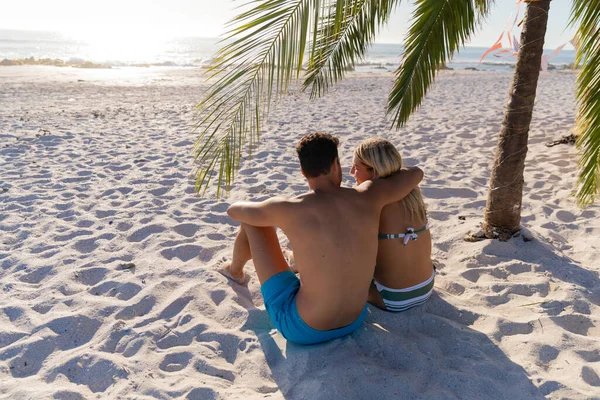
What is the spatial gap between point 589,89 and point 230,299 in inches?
99.4

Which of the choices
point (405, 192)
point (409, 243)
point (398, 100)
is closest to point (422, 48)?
point (398, 100)

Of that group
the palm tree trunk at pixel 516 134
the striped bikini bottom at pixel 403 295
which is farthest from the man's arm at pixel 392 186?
the palm tree trunk at pixel 516 134

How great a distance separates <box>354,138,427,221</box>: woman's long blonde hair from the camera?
2582 millimetres

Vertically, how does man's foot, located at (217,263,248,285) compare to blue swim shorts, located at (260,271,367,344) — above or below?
below

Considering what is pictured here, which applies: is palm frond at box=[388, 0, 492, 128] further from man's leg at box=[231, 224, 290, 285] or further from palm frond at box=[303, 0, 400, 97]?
man's leg at box=[231, 224, 290, 285]

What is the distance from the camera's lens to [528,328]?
2.58 metres

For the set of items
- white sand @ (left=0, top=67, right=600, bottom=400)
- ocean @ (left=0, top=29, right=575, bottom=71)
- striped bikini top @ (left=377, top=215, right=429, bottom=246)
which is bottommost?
white sand @ (left=0, top=67, right=600, bottom=400)

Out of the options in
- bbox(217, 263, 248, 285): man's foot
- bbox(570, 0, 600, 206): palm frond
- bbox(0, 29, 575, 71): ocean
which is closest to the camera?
bbox(570, 0, 600, 206): palm frond

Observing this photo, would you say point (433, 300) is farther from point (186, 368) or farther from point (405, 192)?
point (186, 368)

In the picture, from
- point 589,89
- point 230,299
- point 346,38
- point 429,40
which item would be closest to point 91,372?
point 230,299

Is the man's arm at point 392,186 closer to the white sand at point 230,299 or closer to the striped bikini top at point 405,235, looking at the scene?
the striped bikini top at point 405,235

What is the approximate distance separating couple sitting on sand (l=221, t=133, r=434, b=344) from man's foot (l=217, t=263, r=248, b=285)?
1.44ft

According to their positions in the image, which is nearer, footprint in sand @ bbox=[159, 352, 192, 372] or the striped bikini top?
footprint in sand @ bbox=[159, 352, 192, 372]

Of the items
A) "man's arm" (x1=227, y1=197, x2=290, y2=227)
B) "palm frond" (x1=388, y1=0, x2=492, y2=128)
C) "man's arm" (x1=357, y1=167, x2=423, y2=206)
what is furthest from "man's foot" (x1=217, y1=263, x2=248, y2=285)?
"palm frond" (x1=388, y1=0, x2=492, y2=128)
